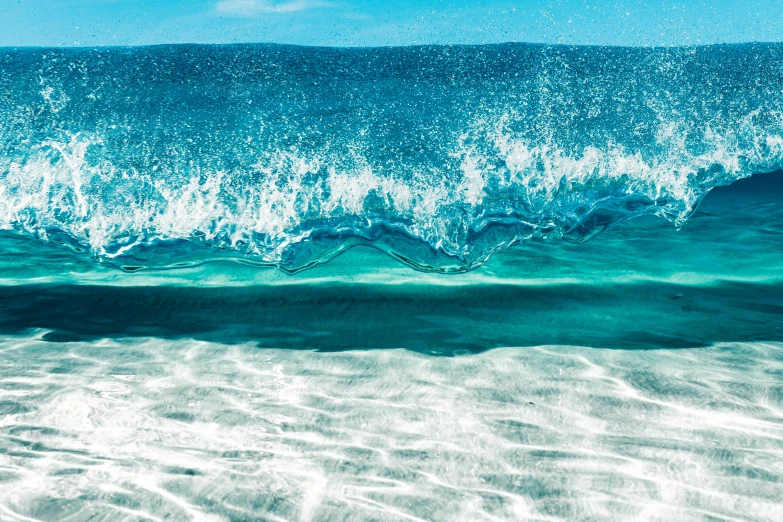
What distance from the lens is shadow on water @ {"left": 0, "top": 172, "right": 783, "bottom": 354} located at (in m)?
2.71

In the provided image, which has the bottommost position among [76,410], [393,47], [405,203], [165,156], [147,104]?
[76,410]

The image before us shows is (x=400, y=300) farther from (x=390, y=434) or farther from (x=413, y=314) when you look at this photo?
(x=390, y=434)

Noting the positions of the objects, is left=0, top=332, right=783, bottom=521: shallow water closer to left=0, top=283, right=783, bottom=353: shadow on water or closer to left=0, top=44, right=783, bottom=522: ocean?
left=0, top=44, right=783, bottom=522: ocean

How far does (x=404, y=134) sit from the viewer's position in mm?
5996

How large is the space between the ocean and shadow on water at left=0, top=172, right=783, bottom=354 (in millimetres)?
22

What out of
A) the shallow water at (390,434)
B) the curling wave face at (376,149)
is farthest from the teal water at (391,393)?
the curling wave face at (376,149)

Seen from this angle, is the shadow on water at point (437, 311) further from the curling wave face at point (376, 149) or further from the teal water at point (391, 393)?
the curling wave face at point (376, 149)

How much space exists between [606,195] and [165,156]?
13.5 feet

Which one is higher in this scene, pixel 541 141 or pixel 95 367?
pixel 541 141

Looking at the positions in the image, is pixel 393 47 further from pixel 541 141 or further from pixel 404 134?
pixel 541 141

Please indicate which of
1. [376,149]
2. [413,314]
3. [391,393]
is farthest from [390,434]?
[376,149]

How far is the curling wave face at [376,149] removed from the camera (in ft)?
12.6

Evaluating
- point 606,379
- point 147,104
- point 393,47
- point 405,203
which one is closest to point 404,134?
point 405,203

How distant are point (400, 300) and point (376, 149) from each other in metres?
2.60
